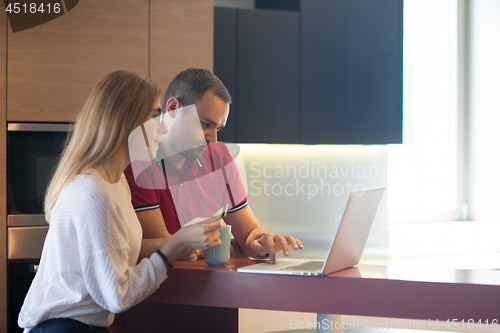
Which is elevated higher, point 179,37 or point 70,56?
point 179,37

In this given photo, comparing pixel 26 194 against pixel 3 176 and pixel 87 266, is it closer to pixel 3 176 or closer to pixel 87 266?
pixel 3 176

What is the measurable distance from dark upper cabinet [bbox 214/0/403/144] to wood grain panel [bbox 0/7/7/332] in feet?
3.47

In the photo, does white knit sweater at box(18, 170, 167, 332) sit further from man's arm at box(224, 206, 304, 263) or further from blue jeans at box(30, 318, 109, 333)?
man's arm at box(224, 206, 304, 263)

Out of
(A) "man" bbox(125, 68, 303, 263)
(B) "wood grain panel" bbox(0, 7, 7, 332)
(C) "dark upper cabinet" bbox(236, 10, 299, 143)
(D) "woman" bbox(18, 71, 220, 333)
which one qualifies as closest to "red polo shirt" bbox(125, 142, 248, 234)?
(A) "man" bbox(125, 68, 303, 263)

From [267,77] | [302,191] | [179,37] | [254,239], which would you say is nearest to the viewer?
[254,239]

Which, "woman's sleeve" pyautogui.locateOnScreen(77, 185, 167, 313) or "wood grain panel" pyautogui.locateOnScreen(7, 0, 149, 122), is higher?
"wood grain panel" pyautogui.locateOnScreen(7, 0, 149, 122)

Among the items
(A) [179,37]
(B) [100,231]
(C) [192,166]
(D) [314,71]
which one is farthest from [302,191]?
(B) [100,231]

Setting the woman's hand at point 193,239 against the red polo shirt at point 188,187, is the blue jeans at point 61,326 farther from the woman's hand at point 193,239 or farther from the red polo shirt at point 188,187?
the red polo shirt at point 188,187

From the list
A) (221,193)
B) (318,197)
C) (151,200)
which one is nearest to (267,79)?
(318,197)

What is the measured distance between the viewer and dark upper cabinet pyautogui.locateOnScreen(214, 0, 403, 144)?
2.45 m

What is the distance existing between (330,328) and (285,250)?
0.80ft

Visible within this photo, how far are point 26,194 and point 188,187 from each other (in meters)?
1.07

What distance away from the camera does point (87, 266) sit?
93 cm

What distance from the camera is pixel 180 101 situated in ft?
5.02
